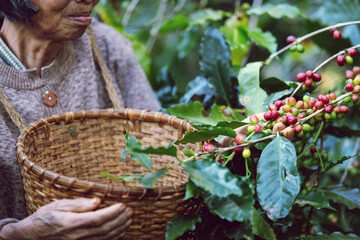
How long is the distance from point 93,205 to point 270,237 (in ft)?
1.10

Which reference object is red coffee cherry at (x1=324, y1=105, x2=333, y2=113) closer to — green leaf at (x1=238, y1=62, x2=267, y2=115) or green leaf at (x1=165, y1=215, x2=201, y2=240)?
green leaf at (x1=238, y1=62, x2=267, y2=115)

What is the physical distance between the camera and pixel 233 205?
0.63 metres

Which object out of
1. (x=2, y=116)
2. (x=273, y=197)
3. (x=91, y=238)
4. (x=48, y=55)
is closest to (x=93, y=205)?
(x=91, y=238)

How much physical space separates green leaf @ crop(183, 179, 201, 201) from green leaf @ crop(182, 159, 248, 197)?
13 mm

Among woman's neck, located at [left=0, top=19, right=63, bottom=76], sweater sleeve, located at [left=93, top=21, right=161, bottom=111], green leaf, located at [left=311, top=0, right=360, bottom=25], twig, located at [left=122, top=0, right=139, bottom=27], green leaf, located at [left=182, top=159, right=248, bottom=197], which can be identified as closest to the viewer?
green leaf, located at [left=182, top=159, right=248, bottom=197]

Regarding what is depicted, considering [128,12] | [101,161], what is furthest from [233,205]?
[128,12]

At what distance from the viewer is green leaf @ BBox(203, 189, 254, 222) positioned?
613mm

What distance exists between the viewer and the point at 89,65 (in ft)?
Answer: 3.74

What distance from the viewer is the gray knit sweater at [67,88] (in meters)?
0.95

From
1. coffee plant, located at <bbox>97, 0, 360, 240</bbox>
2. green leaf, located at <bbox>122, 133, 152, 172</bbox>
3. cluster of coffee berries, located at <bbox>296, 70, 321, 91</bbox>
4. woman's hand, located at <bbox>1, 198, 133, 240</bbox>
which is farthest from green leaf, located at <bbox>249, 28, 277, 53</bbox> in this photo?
woman's hand, located at <bbox>1, 198, 133, 240</bbox>

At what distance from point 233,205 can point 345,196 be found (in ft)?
1.51

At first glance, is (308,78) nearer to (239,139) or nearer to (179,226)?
(239,139)

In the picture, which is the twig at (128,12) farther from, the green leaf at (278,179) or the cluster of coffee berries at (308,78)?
the green leaf at (278,179)

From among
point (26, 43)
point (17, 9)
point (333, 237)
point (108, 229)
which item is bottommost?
point (333, 237)
